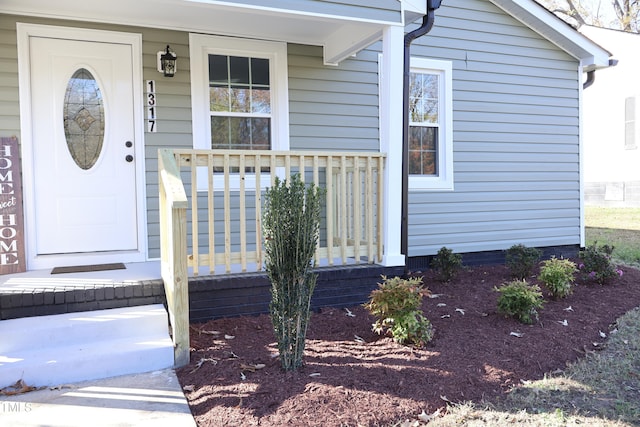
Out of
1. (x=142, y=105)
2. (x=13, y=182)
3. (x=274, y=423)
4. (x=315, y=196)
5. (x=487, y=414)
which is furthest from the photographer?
(x=142, y=105)

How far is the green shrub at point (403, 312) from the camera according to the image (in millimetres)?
3521

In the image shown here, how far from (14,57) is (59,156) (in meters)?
0.95

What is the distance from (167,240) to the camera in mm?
3693

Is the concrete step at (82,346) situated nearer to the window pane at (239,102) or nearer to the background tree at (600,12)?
the window pane at (239,102)

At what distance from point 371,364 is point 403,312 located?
0.53m

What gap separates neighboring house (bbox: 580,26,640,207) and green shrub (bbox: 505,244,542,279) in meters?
10.8

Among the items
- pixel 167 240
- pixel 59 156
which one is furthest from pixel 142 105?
pixel 167 240

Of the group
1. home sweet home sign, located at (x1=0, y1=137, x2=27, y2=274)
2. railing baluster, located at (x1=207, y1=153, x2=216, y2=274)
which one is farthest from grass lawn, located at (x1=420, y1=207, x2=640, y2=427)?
home sweet home sign, located at (x1=0, y1=137, x2=27, y2=274)

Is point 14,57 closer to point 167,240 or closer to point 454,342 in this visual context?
point 167,240

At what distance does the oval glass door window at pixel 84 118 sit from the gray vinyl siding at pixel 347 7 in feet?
5.88

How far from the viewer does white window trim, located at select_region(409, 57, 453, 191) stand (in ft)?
21.6

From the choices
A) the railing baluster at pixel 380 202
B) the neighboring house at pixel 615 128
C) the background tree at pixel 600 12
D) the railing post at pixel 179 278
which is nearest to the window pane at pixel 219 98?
the railing baluster at pixel 380 202

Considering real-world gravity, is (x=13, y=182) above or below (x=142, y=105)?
below

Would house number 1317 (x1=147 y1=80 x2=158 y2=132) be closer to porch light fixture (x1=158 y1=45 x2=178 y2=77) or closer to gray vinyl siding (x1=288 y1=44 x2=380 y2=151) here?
porch light fixture (x1=158 y1=45 x2=178 y2=77)
